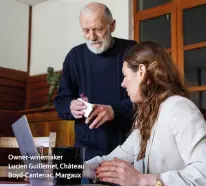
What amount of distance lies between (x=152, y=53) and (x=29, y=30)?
406 cm

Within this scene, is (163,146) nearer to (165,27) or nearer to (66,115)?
(66,115)

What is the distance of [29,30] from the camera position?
16.7 feet

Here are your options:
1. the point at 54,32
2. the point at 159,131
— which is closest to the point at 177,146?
the point at 159,131

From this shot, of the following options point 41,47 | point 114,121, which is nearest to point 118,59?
point 114,121

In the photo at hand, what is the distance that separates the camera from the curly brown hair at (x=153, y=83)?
1233 mm

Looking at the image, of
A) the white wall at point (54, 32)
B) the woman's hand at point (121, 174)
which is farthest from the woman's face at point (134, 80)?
the white wall at point (54, 32)

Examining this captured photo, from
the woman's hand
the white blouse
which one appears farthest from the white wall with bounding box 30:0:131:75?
the woman's hand

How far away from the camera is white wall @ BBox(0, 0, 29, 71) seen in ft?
15.6

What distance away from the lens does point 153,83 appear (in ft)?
4.07

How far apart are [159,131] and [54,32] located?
384 centimetres

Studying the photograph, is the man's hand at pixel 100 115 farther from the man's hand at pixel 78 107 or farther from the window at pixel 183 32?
the window at pixel 183 32

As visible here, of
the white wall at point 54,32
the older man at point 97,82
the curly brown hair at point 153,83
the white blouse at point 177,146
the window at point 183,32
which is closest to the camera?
the white blouse at point 177,146

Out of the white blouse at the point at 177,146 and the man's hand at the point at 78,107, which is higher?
the man's hand at the point at 78,107

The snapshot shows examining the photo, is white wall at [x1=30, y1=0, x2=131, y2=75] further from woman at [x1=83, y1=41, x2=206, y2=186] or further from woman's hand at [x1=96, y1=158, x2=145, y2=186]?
woman's hand at [x1=96, y1=158, x2=145, y2=186]
